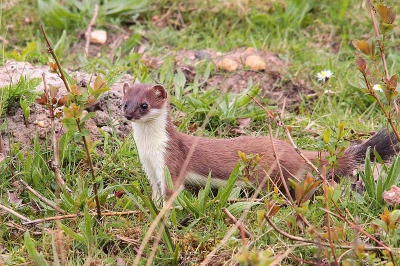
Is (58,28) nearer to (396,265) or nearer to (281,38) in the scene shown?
(281,38)

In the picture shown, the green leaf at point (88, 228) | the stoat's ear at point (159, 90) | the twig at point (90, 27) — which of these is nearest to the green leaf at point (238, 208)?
the green leaf at point (88, 228)

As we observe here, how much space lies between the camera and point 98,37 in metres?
6.95

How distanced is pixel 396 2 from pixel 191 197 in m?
4.02

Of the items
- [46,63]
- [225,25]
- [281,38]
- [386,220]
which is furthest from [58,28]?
[386,220]

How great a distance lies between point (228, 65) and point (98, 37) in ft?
4.71

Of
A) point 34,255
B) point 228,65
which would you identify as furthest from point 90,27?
point 34,255

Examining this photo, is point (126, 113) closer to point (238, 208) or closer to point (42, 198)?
point (42, 198)

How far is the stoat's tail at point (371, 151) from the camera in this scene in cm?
466

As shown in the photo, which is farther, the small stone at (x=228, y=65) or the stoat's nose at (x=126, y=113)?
the small stone at (x=228, y=65)

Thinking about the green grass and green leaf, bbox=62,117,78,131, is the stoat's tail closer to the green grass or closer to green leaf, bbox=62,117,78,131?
the green grass

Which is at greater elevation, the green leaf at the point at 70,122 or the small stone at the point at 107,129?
the green leaf at the point at 70,122

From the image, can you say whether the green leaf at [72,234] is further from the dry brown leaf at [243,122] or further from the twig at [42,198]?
the dry brown leaf at [243,122]

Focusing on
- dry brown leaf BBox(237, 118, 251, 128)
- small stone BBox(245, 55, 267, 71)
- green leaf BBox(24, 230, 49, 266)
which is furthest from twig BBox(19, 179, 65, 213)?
small stone BBox(245, 55, 267, 71)

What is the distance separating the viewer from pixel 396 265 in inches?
140
